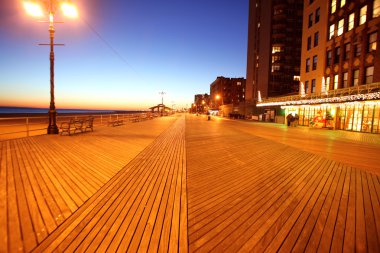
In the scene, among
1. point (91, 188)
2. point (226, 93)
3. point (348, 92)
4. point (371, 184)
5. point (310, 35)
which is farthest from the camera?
point (226, 93)

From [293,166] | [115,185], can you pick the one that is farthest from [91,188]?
[293,166]

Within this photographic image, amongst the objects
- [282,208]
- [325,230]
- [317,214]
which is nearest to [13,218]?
[282,208]

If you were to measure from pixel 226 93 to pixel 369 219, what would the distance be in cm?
13668

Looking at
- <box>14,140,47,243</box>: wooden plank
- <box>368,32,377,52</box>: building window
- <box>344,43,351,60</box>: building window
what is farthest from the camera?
<box>344,43,351,60</box>: building window

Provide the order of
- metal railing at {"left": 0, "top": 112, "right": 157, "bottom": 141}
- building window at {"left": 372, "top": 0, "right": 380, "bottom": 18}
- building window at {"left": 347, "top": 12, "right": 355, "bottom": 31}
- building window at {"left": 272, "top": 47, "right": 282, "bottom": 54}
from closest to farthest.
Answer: metal railing at {"left": 0, "top": 112, "right": 157, "bottom": 141} < building window at {"left": 372, "top": 0, "right": 380, "bottom": 18} < building window at {"left": 347, "top": 12, "right": 355, "bottom": 31} < building window at {"left": 272, "top": 47, "right": 282, "bottom": 54}

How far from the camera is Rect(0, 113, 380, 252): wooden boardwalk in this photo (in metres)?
2.71

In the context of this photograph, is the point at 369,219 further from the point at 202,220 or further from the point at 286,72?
the point at 286,72

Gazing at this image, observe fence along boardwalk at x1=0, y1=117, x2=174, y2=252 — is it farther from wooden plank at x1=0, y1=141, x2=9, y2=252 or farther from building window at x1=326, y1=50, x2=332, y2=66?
building window at x1=326, y1=50, x2=332, y2=66

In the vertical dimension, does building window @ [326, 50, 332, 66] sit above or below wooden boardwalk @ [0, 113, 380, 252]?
above

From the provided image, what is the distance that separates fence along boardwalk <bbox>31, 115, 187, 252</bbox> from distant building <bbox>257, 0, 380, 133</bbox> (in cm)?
1810

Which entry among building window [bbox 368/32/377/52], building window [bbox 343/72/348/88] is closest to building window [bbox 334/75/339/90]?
building window [bbox 343/72/348/88]

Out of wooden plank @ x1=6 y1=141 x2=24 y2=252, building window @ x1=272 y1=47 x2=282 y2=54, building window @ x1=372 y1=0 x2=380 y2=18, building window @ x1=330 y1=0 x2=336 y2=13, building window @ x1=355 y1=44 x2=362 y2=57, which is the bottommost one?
wooden plank @ x1=6 y1=141 x2=24 y2=252

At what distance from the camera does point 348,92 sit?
17.5 m

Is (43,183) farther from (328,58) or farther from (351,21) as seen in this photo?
(328,58)
